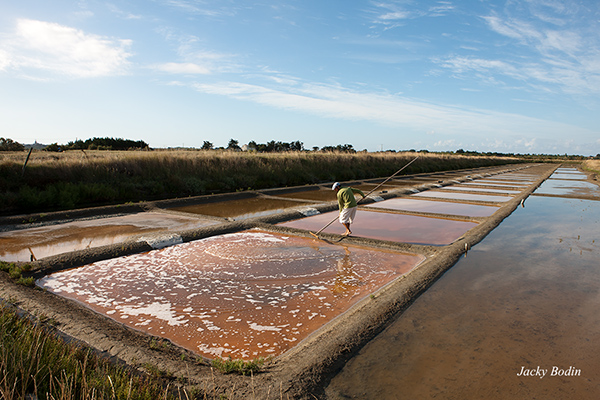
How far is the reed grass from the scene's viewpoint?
1.82 m

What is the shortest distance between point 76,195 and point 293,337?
8.62 metres

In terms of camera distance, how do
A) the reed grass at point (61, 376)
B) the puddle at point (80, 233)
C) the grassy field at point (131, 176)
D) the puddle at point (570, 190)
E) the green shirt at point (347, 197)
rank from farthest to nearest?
1. the puddle at point (570, 190)
2. the grassy field at point (131, 176)
3. the green shirt at point (347, 197)
4. the puddle at point (80, 233)
5. the reed grass at point (61, 376)

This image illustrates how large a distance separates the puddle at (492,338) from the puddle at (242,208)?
17.5 feet

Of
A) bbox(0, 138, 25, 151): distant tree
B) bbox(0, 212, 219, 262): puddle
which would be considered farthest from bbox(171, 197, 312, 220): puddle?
bbox(0, 138, 25, 151): distant tree

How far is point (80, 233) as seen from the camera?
6.77 meters

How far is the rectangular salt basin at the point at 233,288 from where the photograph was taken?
123 inches

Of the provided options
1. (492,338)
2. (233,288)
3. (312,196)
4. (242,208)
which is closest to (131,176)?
(242,208)

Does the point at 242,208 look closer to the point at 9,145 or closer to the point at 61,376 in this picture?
the point at 61,376

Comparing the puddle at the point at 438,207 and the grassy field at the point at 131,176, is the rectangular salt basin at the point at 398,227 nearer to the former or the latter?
the puddle at the point at 438,207

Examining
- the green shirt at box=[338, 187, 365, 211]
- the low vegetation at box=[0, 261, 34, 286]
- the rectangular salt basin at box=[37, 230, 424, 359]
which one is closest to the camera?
the rectangular salt basin at box=[37, 230, 424, 359]

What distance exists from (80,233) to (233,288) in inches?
166

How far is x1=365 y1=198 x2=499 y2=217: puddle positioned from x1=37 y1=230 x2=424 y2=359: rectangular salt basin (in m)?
4.84

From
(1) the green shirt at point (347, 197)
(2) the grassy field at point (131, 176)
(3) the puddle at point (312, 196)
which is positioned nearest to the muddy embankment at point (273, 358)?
(1) the green shirt at point (347, 197)

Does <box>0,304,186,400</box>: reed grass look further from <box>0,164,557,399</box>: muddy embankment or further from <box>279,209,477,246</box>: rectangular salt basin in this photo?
<box>279,209,477,246</box>: rectangular salt basin
